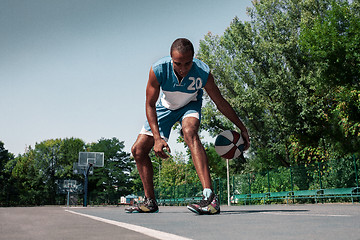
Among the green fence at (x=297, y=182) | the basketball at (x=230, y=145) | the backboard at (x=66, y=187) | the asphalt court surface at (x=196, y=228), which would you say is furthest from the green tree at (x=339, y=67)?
the backboard at (x=66, y=187)

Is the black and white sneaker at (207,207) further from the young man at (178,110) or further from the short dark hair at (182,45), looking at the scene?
the short dark hair at (182,45)

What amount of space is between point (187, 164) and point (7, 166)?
99.3 feet

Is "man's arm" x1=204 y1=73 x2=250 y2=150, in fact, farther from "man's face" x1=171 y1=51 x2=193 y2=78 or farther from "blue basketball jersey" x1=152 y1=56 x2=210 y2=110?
"man's face" x1=171 y1=51 x2=193 y2=78

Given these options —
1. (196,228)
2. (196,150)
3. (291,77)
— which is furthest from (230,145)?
(291,77)

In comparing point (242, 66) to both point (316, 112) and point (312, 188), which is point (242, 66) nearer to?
point (316, 112)

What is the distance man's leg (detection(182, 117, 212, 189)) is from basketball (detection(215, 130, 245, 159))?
786 millimetres

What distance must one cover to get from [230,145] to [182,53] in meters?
1.67

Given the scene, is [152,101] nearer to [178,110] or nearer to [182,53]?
[178,110]

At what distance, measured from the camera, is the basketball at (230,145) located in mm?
5363

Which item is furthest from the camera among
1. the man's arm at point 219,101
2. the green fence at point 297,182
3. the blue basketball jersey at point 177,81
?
the green fence at point 297,182

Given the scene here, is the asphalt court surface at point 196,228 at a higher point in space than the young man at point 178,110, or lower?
lower

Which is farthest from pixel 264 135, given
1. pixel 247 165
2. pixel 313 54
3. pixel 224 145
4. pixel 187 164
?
pixel 187 164

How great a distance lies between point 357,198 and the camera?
14148 mm

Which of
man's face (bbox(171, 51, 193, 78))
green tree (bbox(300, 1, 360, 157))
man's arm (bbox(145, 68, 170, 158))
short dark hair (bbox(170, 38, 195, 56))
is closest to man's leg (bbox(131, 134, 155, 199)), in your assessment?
man's arm (bbox(145, 68, 170, 158))
